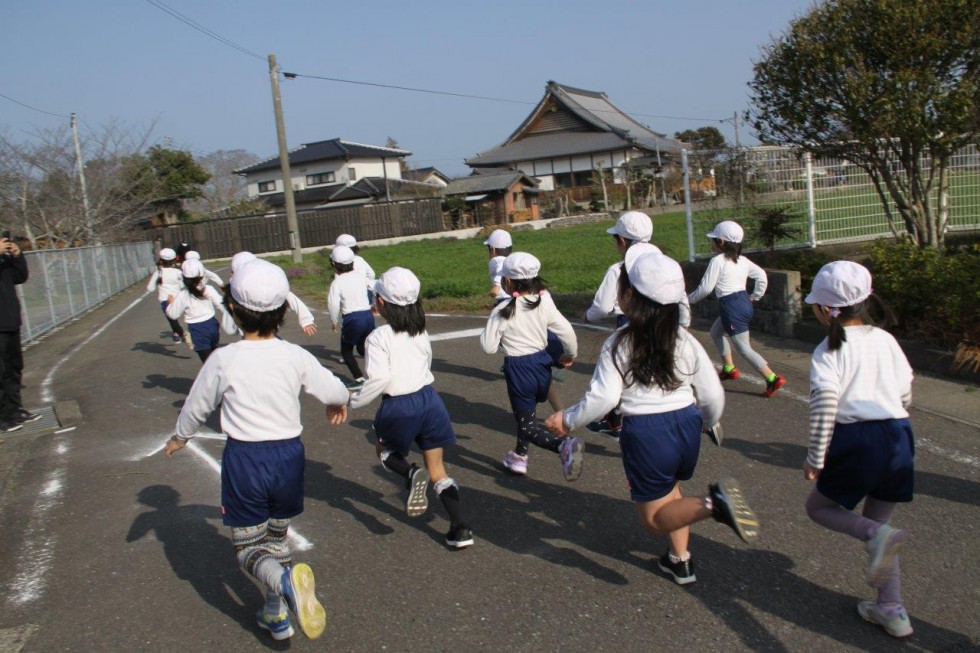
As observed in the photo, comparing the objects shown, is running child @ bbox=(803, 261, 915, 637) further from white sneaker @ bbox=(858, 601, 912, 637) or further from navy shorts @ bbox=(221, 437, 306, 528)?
navy shorts @ bbox=(221, 437, 306, 528)

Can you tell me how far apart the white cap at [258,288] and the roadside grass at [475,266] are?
9.51m

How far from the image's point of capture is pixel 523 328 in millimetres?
5340

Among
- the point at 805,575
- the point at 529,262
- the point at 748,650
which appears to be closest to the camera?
the point at 748,650

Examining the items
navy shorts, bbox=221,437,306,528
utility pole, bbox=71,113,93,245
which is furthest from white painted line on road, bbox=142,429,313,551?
utility pole, bbox=71,113,93,245

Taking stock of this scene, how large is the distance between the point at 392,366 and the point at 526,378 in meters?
1.24

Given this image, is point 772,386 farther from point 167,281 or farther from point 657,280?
point 167,281

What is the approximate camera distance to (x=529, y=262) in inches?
209

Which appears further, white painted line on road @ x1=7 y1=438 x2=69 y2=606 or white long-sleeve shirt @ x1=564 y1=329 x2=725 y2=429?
white painted line on road @ x1=7 y1=438 x2=69 y2=606

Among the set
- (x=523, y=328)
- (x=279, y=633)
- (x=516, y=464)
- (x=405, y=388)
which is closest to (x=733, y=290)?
(x=523, y=328)

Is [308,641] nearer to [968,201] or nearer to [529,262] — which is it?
[529,262]

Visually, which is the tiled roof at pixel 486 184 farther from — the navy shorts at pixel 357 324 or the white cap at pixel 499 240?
the white cap at pixel 499 240

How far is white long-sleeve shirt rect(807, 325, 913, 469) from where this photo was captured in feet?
10.9

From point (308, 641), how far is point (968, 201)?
12.3 meters

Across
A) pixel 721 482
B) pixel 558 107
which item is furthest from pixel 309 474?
pixel 558 107
